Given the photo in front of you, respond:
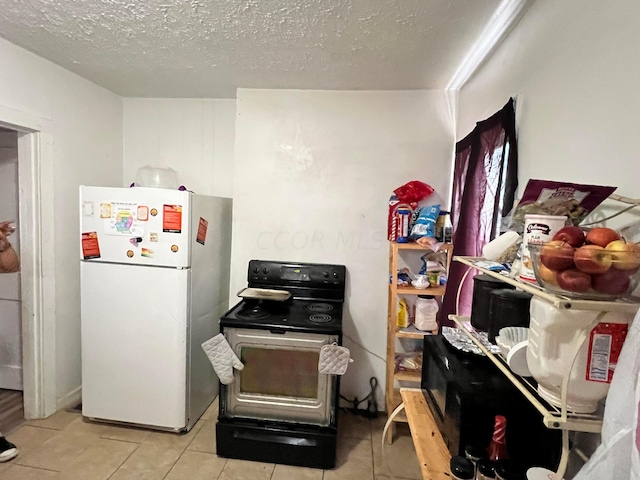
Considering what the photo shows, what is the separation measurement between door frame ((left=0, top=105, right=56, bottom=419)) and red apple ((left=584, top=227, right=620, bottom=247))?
8.59 ft

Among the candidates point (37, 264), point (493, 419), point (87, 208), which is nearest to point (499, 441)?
point (493, 419)

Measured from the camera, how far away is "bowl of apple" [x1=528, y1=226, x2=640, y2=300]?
640 millimetres

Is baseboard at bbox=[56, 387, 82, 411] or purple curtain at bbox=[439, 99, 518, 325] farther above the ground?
purple curtain at bbox=[439, 99, 518, 325]

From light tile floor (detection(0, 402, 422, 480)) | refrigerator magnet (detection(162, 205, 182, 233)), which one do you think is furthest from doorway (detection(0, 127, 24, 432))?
refrigerator magnet (detection(162, 205, 182, 233))

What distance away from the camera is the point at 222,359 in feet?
6.26

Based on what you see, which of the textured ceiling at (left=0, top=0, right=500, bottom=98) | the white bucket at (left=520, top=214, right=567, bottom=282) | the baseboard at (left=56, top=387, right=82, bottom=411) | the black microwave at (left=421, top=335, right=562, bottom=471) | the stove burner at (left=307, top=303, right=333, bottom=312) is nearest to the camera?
the white bucket at (left=520, top=214, right=567, bottom=282)

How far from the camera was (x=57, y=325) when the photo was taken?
233 cm

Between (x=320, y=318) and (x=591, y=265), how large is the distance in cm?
153

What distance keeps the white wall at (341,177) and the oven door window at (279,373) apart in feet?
2.19

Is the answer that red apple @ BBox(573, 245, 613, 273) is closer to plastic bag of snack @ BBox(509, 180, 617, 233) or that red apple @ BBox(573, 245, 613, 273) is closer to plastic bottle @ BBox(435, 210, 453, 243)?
plastic bag of snack @ BBox(509, 180, 617, 233)

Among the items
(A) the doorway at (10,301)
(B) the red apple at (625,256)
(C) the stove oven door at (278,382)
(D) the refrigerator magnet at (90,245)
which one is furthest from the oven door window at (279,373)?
(A) the doorway at (10,301)

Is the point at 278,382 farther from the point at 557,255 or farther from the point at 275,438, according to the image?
the point at 557,255

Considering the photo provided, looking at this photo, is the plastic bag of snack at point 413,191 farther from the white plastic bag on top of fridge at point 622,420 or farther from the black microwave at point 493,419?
the white plastic bag on top of fridge at point 622,420

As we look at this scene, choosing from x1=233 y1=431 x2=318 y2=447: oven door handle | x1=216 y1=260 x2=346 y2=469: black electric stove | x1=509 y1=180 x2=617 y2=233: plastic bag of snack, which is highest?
x1=509 y1=180 x2=617 y2=233: plastic bag of snack
